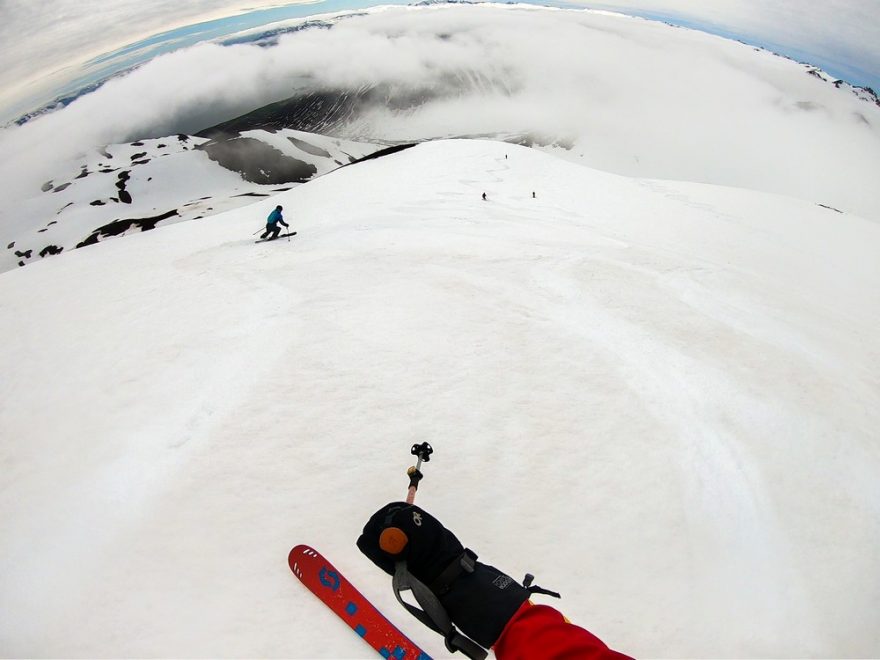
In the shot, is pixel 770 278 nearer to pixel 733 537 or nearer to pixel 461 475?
pixel 733 537

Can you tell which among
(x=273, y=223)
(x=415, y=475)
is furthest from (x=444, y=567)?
(x=273, y=223)

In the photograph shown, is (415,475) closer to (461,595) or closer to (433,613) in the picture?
(461,595)

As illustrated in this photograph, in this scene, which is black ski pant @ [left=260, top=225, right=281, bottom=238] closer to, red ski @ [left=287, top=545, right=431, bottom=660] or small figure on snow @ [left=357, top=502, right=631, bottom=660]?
red ski @ [left=287, top=545, right=431, bottom=660]

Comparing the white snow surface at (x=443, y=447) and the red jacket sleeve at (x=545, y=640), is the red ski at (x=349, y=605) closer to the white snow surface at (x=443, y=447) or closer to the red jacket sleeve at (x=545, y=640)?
the white snow surface at (x=443, y=447)

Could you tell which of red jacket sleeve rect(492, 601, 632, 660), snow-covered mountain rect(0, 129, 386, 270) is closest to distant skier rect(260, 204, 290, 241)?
red jacket sleeve rect(492, 601, 632, 660)

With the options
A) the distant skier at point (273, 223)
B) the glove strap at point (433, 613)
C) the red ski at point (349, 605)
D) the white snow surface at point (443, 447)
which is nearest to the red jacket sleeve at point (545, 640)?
the glove strap at point (433, 613)

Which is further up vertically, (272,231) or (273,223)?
(273,223)

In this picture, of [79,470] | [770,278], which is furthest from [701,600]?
[770,278]
